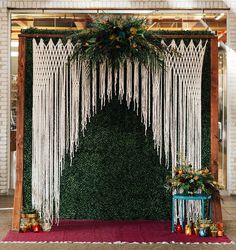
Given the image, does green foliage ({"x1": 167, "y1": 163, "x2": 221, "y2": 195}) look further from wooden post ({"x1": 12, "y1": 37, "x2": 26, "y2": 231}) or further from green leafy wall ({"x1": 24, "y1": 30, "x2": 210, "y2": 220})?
wooden post ({"x1": 12, "y1": 37, "x2": 26, "y2": 231})

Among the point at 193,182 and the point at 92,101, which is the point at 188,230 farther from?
the point at 92,101

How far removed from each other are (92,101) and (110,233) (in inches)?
65.6

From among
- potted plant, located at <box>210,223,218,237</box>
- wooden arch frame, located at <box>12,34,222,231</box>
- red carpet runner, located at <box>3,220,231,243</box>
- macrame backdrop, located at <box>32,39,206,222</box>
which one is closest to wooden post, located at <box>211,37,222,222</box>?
wooden arch frame, located at <box>12,34,222,231</box>

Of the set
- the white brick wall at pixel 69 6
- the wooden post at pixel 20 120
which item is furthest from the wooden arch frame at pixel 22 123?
the white brick wall at pixel 69 6

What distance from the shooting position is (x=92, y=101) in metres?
7.95

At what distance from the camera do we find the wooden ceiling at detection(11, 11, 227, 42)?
35.1 ft

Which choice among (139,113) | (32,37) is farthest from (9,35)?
(139,113)

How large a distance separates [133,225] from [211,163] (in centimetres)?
125

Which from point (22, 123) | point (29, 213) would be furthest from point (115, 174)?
point (22, 123)

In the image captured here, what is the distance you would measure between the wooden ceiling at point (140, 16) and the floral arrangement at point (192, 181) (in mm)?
3714

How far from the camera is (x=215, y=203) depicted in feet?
25.5

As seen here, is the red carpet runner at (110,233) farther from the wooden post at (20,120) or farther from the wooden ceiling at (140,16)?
the wooden ceiling at (140,16)

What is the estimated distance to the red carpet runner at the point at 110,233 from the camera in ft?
23.5

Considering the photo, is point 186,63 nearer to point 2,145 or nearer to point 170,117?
point 170,117
